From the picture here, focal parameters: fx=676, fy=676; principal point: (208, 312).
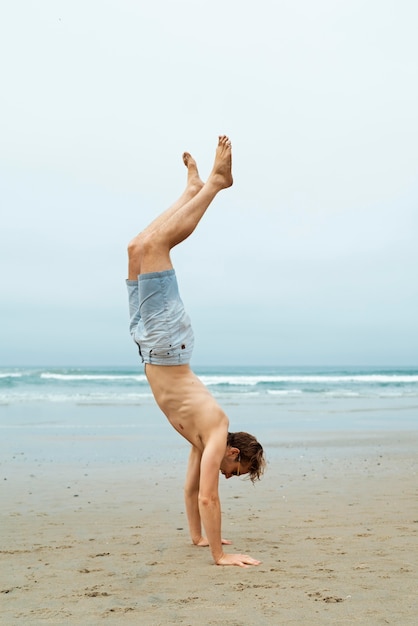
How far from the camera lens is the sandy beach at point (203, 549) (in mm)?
3840

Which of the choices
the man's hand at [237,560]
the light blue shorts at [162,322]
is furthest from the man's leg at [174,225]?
the man's hand at [237,560]

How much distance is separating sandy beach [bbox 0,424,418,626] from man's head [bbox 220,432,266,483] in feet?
2.13

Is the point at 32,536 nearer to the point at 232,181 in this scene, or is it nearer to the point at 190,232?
the point at 190,232

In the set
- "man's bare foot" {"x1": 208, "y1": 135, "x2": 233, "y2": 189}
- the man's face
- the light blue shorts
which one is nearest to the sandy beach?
the man's face

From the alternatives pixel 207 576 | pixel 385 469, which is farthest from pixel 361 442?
pixel 207 576

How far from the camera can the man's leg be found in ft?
16.5

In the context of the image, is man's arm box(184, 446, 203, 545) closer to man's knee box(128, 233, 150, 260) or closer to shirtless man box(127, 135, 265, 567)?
shirtless man box(127, 135, 265, 567)

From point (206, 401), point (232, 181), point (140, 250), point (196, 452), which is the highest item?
point (232, 181)

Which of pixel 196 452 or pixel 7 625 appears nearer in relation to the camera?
pixel 7 625

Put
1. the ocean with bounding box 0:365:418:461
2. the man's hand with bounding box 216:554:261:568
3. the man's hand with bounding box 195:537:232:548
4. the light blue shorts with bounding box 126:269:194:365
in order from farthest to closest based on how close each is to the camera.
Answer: the ocean with bounding box 0:365:418:461, the man's hand with bounding box 195:537:232:548, the light blue shorts with bounding box 126:269:194:365, the man's hand with bounding box 216:554:261:568

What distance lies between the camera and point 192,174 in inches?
228

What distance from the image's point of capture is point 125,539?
5.70 m

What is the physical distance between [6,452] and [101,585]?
23.5ft

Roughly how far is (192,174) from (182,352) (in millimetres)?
1612
